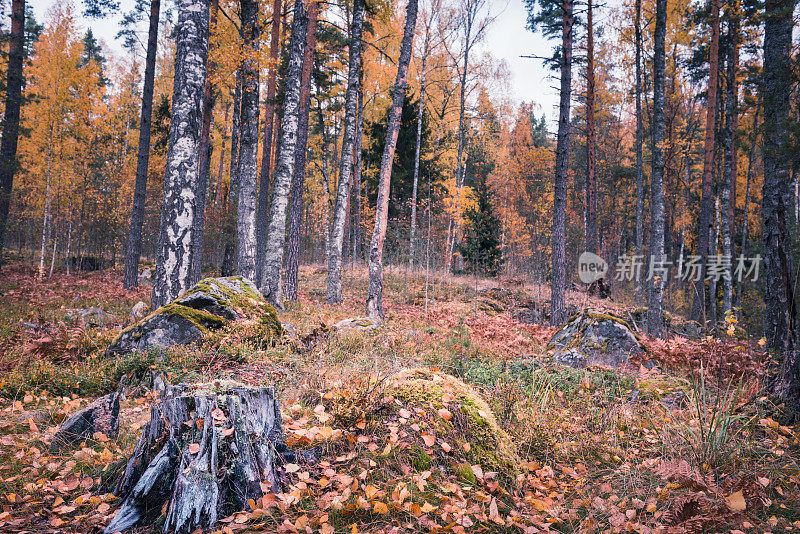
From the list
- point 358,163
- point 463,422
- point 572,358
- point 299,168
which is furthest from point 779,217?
point 358,163

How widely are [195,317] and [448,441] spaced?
3.64 meters

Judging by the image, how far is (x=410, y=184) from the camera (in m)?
19.3

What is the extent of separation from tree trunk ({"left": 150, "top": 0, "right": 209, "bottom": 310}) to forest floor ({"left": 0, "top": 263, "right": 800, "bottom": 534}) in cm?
112

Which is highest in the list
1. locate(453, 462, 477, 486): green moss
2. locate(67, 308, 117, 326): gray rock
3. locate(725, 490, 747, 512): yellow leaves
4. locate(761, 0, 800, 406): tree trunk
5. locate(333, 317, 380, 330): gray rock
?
locate(761, 0, 800, 406): tree trunk

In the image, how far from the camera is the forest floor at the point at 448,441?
231cm

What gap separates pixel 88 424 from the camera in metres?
3.19

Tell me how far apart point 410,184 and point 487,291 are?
277 inches

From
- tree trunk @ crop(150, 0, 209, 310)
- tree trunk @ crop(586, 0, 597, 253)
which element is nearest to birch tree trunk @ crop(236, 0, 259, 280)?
tree trunk @ crop(150, 0, 209, 310)

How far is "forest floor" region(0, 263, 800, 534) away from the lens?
231 cm

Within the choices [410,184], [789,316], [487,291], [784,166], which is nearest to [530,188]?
[410,184]

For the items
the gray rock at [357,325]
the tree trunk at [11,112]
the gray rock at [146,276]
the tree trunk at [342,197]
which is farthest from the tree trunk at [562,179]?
the tree trunk at [11,112]

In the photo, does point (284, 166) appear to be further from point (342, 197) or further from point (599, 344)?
point (599, 344)

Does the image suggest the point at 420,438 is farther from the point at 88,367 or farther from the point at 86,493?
the point at 88,367

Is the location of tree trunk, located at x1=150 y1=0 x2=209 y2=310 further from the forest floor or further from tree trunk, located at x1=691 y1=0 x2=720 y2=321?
tree trunk, located at x1=691 y1=0 x2=720 y2=321
